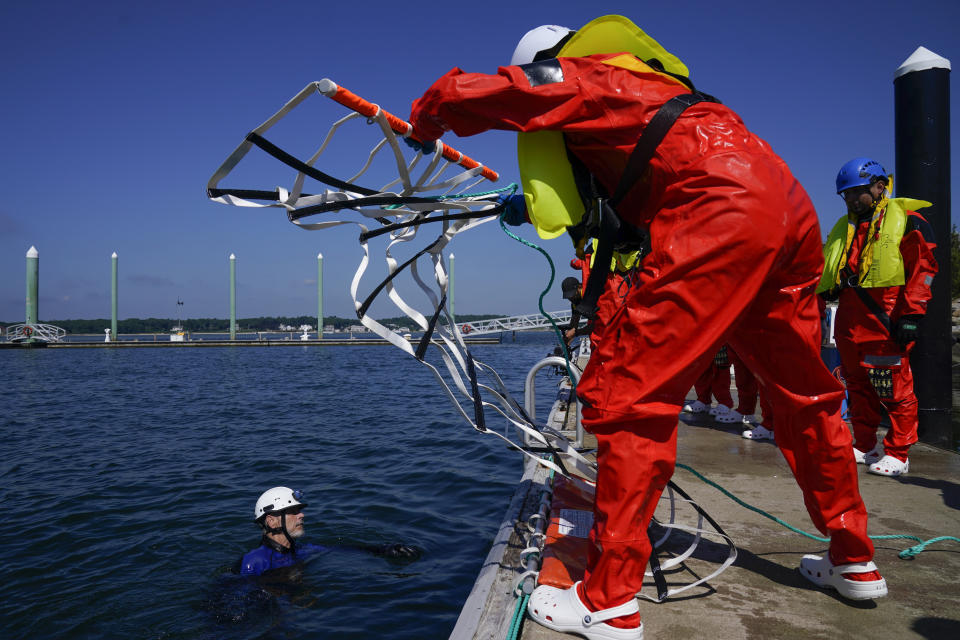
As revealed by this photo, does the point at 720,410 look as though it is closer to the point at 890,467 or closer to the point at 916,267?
the point at 890,467

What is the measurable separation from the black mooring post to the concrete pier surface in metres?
1.24

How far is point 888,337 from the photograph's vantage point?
12.5ft

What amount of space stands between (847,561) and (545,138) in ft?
6.03

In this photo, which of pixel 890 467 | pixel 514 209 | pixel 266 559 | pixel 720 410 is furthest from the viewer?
pixel 720 410

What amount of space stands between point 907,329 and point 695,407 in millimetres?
3229

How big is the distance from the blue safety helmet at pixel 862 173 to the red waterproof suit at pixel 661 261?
2.39 m

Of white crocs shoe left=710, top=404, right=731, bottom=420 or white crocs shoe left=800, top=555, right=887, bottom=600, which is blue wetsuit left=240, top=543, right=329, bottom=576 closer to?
white crocs shoe left=800, top=555, right=887, bottom=600

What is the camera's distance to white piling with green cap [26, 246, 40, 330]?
48062 mm

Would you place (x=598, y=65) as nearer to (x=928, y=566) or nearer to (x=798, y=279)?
(x=798, y=279)

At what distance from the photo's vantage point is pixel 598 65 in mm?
1877

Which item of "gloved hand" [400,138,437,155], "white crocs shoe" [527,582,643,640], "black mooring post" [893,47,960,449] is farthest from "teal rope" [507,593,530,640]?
"black mooring post" [893,47,960,449]

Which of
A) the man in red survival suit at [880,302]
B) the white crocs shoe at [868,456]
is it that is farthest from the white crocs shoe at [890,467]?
the white crocs shoe at [868,456]

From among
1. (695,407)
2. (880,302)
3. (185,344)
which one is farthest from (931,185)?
(185,344)

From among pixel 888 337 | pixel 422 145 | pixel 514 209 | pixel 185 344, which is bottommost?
pixel 185 344
